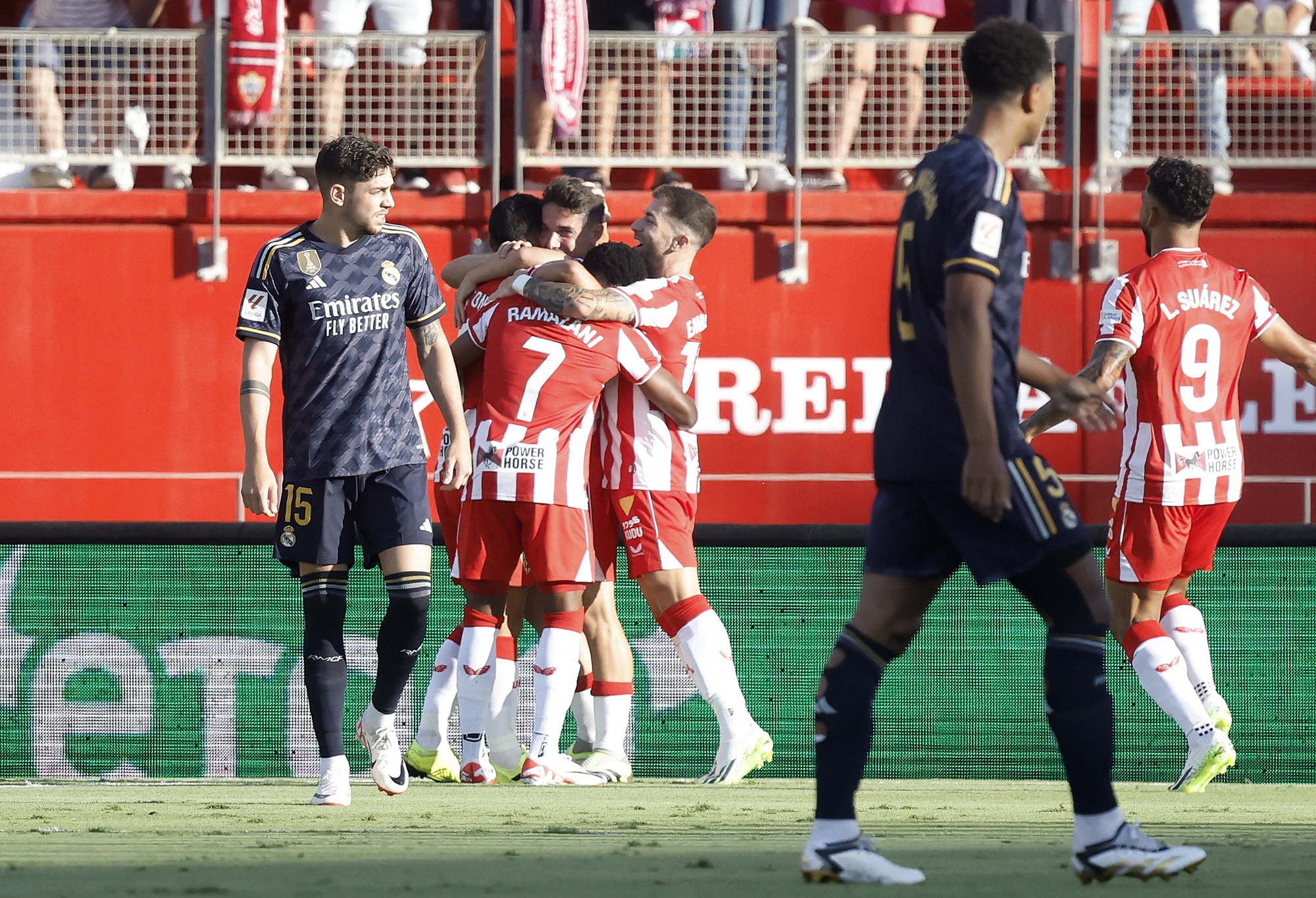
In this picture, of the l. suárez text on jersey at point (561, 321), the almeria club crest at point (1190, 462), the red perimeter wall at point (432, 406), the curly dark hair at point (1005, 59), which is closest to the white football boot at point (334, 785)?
Result: the l. suárez text on jersey at point (561, 321)

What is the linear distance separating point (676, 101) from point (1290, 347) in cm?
714

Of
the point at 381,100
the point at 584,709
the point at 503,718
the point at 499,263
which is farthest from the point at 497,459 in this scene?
the point at 381,100

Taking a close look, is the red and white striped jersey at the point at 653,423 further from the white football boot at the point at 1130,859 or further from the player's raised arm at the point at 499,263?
the white football boot at the point at 1130,859

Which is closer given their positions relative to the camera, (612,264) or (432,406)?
(612,264)

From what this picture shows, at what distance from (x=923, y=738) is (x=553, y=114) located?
6396 millimetres

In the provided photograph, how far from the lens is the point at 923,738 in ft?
24.8

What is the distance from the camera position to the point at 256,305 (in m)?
5.79

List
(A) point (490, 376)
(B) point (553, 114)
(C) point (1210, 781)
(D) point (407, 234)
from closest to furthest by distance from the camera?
(D) point (407, 234) → (A) point (490, 376) → (C) point (1210, 781) → (B) point (553, 114)

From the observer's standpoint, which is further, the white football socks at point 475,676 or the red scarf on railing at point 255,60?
the red scarf on railing at point 255,60

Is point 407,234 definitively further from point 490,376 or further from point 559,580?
point 559,580

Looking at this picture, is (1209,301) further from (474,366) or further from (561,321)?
(474,366)

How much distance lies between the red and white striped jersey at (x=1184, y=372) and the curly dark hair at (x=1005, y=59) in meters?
2.63

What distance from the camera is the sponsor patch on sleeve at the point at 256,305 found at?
5.78m

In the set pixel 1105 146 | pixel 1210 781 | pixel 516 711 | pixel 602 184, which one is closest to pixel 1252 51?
pixel 1105 146
